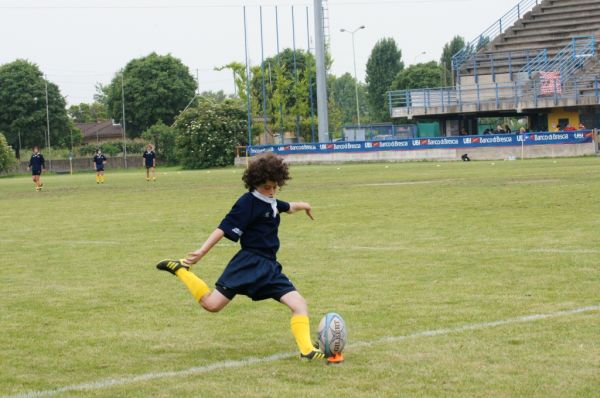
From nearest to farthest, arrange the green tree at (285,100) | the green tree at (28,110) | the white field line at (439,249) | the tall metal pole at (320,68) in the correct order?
the white field line at (439,249) < the tall metal pole at (320,68) < the green tree at (285,100) < the green tree at (28,110)

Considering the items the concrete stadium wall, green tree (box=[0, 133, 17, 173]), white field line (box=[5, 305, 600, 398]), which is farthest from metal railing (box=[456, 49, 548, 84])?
white field line (box=[5, 305, 600, 398])

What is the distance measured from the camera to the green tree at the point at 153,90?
11088 centimetres

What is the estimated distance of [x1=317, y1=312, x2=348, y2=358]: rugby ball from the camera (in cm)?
755

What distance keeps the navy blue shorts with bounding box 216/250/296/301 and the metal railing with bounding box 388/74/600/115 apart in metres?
51.0

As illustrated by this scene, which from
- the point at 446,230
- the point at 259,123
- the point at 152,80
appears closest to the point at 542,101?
the point at 259,123

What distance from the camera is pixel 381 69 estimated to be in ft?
448

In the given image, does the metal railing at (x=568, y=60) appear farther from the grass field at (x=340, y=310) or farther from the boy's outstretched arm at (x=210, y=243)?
the boy's outstretched arm at (x=210, y=243)

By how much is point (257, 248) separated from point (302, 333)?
2.43 feet

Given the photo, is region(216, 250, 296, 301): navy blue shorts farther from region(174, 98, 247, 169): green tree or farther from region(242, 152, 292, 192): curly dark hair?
region(174, 98, 247, 169): green tree

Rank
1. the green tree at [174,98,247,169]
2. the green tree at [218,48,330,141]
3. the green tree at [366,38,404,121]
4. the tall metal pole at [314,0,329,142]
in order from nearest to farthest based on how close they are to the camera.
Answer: the tall metal pole at [314,0,329,142] < the green tree at [174,98,247,169] < the green tree at [218,48,330,141] < the green tree at [366,38,404,121]

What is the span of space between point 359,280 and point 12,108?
91533mm

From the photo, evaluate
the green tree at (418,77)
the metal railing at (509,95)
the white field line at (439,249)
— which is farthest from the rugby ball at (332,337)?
the green tree at (418,77)

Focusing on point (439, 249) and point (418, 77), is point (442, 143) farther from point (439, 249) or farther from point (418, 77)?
point (418, 77)

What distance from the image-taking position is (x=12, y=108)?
98938mm
